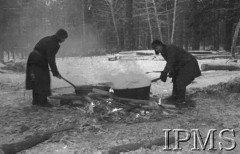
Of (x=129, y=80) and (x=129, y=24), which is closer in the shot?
(x=129, y=80)

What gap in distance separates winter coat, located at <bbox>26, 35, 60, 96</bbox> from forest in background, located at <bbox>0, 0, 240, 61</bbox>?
649 inches

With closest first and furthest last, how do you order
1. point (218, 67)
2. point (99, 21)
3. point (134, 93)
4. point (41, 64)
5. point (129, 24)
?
point (134, 93) < point (41, 64) < point (218, 67) < point (129, 24) < point (99, 21)

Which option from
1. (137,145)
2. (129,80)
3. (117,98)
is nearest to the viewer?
(137,145)

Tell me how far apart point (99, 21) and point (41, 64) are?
104ft

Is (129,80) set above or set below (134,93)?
above

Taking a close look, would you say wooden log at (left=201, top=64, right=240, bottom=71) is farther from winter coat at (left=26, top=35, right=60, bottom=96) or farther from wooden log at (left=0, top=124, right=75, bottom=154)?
wooden log at (left=0, top=124, right=75, bottom=154)

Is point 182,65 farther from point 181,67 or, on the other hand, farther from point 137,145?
point 137,145

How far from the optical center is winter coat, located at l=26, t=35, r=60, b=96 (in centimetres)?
667

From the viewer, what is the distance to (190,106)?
6.66 m

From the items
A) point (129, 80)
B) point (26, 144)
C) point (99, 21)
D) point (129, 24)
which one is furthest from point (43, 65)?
point (99, 21)

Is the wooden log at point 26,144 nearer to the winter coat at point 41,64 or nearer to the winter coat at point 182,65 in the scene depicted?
the winter coat at point 41,64

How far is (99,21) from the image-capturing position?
37.4 meters

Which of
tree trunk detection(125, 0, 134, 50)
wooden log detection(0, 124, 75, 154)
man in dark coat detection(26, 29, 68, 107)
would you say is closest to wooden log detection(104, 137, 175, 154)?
wooden log detection(0, 124, 75, 154)

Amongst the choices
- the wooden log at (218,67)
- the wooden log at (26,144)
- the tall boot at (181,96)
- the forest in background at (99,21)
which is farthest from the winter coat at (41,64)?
the forest in background at (99,21)
